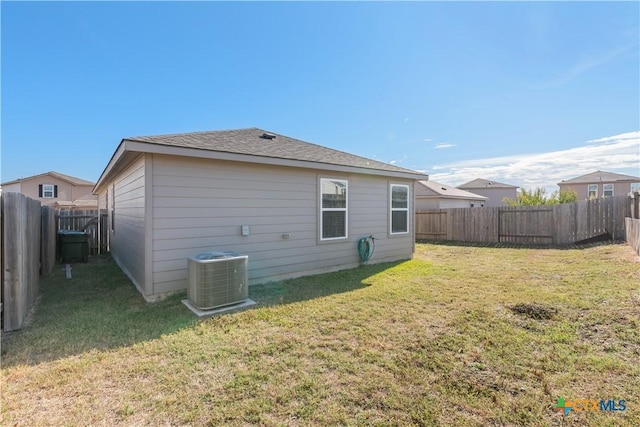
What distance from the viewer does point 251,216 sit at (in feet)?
18.3

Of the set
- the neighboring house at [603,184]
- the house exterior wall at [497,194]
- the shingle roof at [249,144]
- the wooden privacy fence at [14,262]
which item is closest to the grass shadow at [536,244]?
the shingle roof at [249,144]

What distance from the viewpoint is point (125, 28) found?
7203 mm

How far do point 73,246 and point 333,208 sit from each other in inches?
303

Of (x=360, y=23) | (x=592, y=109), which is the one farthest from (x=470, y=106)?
(x=360, y=23)

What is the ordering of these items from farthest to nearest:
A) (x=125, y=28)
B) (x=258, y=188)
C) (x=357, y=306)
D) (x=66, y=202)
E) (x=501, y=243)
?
(x=66, y=202)
(x=501, y=243)
(x=125, y=28)
(x=258, y=188)
(x=357, y=306)

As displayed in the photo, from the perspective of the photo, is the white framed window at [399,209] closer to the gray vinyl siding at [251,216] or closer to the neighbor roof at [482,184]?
the gray vinyl siding at [251,216]

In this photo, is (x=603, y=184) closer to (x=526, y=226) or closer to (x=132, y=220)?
(x=526, y=226)

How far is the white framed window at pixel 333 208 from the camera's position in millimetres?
6703

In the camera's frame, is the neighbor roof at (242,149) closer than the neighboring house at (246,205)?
Yes

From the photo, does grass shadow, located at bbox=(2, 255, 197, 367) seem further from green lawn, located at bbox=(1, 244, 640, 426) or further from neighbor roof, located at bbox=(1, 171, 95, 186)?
neighbor roof, located at bbox=(1, 171, 95, 186)

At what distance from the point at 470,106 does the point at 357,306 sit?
357 inches

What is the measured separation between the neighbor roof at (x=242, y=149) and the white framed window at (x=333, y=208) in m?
0.46

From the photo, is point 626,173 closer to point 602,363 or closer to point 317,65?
point 317,65

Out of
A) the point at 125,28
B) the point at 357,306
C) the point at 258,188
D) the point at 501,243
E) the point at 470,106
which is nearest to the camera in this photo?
the point at 357,306
